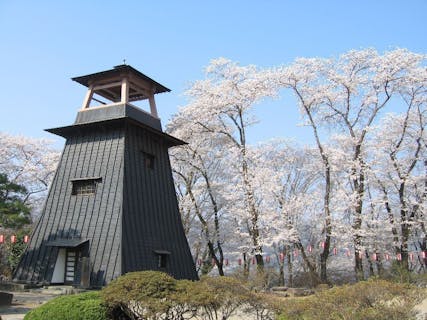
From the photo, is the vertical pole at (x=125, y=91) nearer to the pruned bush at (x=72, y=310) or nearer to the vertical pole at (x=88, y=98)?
the vertical pole at (x=88, y=98)

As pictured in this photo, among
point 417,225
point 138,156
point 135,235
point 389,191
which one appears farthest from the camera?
point 389,191

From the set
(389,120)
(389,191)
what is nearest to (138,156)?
(389,120)

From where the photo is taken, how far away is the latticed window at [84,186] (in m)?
14.4

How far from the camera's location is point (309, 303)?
248 inches

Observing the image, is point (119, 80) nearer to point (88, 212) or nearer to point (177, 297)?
point (88, 212)

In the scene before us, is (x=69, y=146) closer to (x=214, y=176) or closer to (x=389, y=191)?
(x=214, y=176)

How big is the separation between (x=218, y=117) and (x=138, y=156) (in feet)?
21.1

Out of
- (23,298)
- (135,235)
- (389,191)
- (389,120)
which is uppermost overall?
(389,120)

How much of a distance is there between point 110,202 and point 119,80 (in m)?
4.60

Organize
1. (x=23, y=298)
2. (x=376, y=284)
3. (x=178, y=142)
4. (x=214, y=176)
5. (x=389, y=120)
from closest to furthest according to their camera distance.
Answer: (x=376, y=284) → (x=23, y=298) → (x=178, y=142) → (x=389, y=120) → (x=214, y=176)

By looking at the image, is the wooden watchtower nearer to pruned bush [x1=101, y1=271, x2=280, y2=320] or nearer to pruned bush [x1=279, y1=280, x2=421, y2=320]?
pruned bush [x1=101, y1=271, x2=280, y2=320]

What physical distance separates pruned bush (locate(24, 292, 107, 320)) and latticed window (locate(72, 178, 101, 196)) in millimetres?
7499

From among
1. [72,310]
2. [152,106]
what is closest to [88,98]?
[152,106]

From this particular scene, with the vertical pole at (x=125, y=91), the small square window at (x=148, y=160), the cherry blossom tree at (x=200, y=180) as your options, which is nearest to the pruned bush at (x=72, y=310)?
the small square window at (x=148, y=160)
